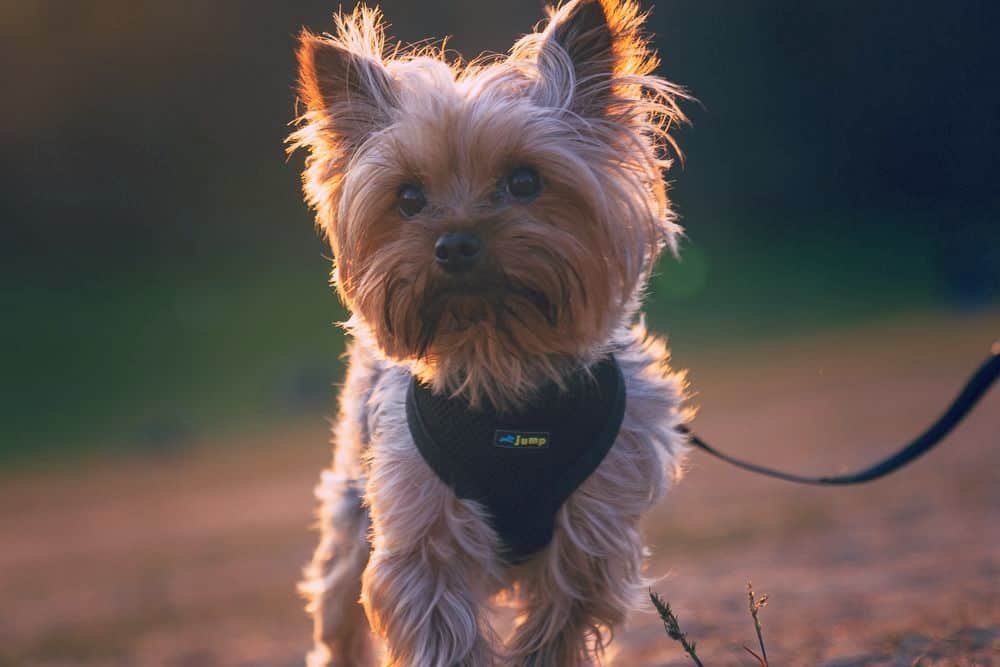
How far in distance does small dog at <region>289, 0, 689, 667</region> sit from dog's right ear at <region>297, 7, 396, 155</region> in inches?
0.4

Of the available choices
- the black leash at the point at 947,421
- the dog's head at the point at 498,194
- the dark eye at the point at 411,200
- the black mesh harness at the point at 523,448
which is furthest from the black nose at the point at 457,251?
the black leash at the point at 947,421

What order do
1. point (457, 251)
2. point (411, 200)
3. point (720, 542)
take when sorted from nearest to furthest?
point (457, 251) → point (411, 200) → point (720, 542)

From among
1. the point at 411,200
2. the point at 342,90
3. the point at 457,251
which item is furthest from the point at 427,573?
the point at 342,90

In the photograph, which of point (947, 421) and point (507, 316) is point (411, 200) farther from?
point (947, 421)

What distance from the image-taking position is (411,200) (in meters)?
4.57

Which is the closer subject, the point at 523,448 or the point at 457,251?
the point at 457,251

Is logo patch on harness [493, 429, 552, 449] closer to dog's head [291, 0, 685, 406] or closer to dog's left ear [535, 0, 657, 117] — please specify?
dog's head [291, 0, 685, 406]

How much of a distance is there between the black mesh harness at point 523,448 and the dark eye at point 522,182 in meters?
0.78

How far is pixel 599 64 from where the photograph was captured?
4.88 metres

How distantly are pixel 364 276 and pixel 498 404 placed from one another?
Answer: 2.47ft

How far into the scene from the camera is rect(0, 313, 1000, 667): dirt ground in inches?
269

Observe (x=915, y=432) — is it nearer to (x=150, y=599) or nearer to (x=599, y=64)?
(x=150, y=599)

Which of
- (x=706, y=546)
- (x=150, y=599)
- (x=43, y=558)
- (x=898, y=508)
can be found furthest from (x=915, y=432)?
(x=43, y=558)

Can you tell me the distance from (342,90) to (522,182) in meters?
1.07
